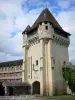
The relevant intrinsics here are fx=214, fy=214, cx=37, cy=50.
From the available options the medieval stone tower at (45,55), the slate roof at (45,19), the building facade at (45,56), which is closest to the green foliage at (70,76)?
Result: the building facade at (45,56)

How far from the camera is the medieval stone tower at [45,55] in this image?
42750 mm

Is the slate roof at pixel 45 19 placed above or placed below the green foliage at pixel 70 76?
above

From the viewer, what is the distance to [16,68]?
5681 centimetres

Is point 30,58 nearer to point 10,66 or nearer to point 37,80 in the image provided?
point 37,80

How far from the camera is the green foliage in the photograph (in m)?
44.9

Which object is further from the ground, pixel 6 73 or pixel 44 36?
pixel 44 36

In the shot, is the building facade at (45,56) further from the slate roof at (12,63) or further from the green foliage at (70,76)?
the slate roof at (12,63)

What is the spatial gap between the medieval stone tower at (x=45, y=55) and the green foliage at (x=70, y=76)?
3.54 feet

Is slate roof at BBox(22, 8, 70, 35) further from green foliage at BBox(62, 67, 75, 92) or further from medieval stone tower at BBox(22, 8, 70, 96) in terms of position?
green foliage at BBox(62, 67, 75, 92)

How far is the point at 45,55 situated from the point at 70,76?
23.6 ft

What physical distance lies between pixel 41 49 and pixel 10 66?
17.6 metres

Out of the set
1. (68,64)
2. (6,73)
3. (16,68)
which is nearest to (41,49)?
(68,64)

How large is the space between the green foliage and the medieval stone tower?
3.54 ft

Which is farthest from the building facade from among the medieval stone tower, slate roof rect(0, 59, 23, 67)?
slate roof rect(0, 59, 23, 67)
